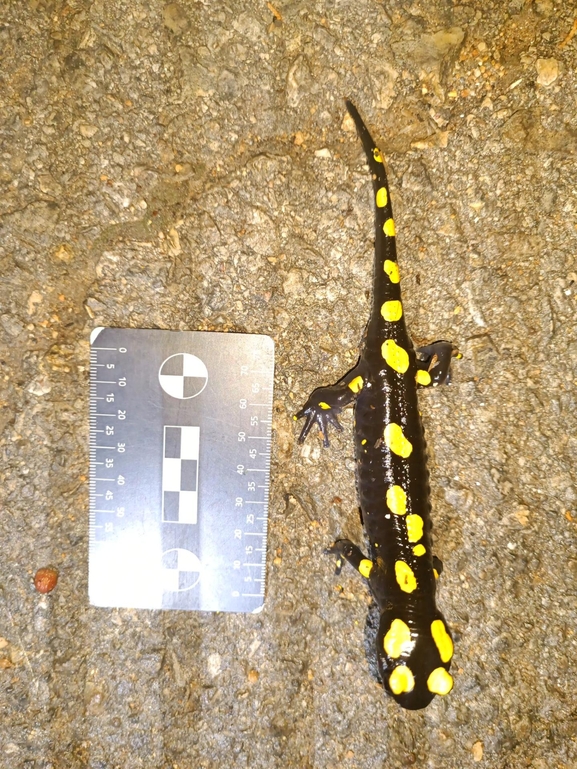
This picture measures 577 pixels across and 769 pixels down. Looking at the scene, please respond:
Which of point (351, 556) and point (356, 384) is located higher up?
point (356, 384)

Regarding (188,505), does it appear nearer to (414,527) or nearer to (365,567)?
(365,567)

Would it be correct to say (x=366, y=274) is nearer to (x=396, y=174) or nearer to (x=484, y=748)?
(x=396, y=174)

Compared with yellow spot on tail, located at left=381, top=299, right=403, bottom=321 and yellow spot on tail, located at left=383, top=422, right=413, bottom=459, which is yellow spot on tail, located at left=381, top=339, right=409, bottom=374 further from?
yellow spot on tail, located at left=383, top=422, right=413, bottom=459

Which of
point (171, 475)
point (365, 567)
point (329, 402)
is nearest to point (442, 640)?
point (365, 567)

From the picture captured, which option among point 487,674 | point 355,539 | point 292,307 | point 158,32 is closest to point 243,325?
point 292,307

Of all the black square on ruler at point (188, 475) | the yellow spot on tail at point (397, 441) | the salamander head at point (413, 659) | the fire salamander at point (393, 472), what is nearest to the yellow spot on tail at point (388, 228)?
the fire salamander at point (393, 472)

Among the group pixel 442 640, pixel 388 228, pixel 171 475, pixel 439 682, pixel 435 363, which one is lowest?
pixel 439 682

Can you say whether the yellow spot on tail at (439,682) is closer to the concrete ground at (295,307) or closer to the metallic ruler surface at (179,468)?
the concrete ground at (295,307)
